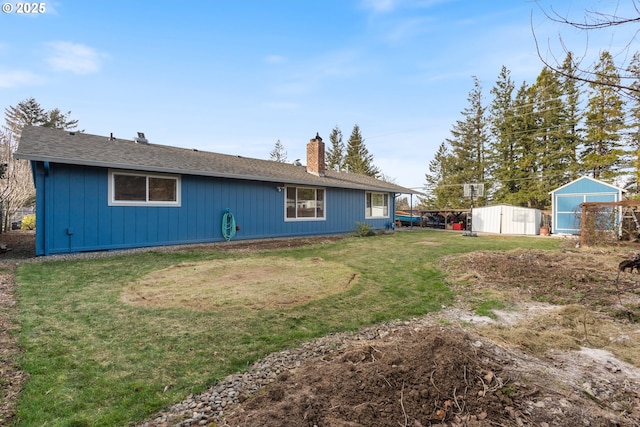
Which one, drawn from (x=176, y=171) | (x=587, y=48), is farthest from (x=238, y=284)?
(x=176, y=171)

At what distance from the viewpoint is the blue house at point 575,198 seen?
14.6 m

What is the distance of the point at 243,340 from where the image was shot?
2959 millimetres

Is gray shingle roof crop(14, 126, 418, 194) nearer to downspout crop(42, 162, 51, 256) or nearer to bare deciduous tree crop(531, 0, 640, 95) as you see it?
downspout crop(42, 162, 51, 256)

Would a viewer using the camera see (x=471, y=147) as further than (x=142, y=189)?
Yes

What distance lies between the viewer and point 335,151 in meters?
40.0

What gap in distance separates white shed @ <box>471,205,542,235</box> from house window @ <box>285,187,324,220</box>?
453 inches

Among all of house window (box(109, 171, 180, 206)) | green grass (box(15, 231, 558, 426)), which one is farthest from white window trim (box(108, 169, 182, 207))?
green grass (box(15, 231, 558, 426))

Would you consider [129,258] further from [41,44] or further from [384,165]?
[384,165]

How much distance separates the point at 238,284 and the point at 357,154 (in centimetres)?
3463

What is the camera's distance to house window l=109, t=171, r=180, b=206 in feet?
27.4

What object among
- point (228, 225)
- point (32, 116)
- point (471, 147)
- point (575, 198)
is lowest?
point (228, 225)

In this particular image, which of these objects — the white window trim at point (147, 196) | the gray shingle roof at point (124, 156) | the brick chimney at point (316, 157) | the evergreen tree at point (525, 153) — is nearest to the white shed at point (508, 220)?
the evergreen tree at point (525, 153)

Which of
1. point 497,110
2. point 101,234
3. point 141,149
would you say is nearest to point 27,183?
point 141,149

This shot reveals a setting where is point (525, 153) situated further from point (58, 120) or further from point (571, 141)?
point (58, 120)
